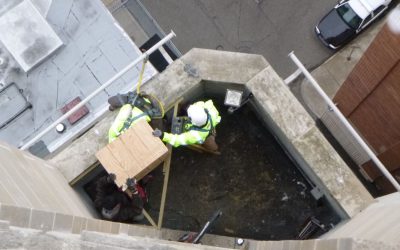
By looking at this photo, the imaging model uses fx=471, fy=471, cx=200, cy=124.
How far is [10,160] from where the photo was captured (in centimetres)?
546

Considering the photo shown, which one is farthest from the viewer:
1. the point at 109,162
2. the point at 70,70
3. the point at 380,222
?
the point at 70,70

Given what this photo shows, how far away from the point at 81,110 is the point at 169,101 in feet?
12.5

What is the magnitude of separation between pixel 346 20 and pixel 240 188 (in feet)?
42.7

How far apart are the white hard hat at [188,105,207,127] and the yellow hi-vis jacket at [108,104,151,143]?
2.34ft

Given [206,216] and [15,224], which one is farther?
[206,216]

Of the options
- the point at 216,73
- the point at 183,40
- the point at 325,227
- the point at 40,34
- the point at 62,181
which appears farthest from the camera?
the point at 183,40

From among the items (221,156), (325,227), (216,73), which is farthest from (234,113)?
(325,227)

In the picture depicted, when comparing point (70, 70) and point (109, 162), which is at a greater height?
point (70, 70)

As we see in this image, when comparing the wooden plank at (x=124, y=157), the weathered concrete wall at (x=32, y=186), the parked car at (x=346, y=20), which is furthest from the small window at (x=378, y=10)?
the weathered concrete wall at (x=32, y=186)

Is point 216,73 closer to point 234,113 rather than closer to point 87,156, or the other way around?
point 234,113

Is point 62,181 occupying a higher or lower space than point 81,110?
lower

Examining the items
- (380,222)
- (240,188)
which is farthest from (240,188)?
(380,222)

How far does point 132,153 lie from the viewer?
707cm

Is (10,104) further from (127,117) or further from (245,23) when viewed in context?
(245,23)
